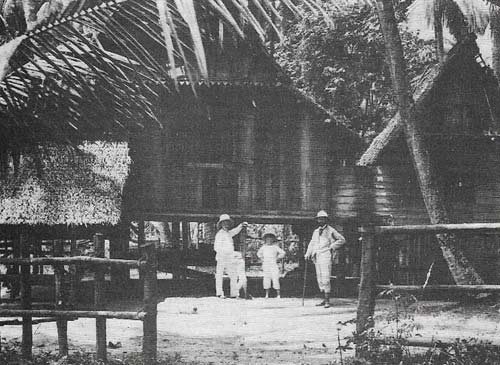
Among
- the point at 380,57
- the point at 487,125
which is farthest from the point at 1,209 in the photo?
the point at 380,57

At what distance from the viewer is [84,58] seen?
8.43 ft

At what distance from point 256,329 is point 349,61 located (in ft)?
46.9

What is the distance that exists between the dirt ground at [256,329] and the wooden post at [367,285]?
0.70ft

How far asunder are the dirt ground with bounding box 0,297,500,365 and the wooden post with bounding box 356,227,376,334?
0.21m

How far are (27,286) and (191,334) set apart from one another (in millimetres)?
3408

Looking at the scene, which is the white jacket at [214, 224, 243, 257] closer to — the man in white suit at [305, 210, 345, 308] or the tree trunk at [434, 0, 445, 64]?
the man in white suit at [305, 210, 345, 308]

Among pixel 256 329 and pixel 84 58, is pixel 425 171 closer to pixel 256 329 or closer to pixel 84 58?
pixel 256 329

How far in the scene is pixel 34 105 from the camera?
277 centimetres

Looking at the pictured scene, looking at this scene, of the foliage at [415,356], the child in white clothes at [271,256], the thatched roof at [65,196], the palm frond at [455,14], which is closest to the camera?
the foliage at [415,356]

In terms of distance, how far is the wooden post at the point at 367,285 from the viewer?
5875 mm

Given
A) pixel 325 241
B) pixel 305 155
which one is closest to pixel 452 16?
pixel 305 155

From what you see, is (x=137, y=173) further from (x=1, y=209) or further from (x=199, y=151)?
(x=1, y=209)

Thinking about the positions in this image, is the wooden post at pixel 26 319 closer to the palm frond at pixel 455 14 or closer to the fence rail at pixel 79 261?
the fence rail at pixel 79 261

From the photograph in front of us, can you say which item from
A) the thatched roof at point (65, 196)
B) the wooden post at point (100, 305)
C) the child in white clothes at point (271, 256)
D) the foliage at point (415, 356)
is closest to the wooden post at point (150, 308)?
the wooden post at point (100, 305)
